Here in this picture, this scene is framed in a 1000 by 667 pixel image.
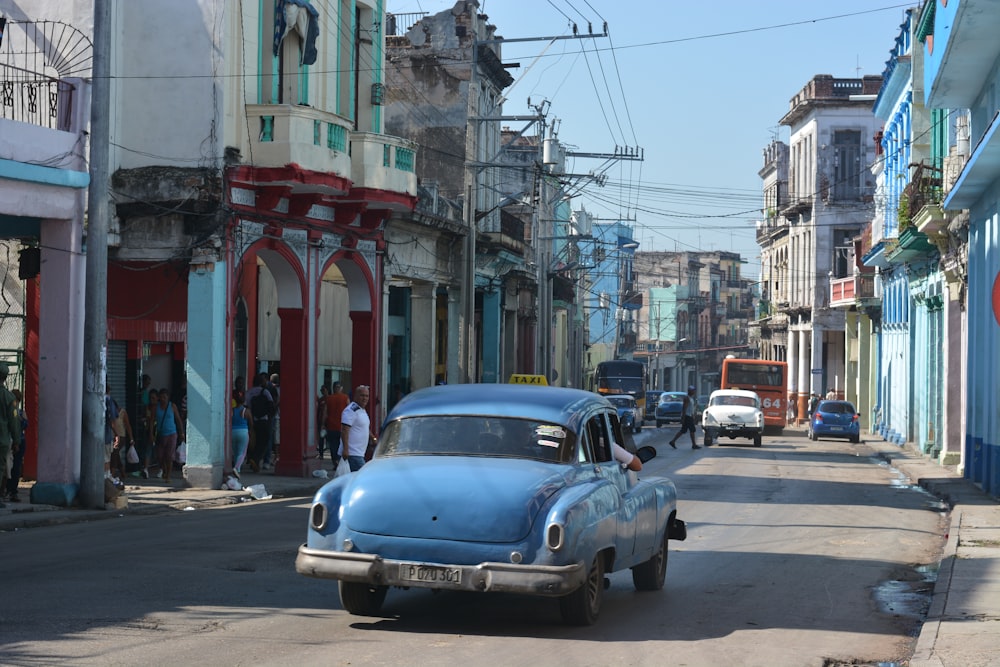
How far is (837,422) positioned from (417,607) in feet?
140

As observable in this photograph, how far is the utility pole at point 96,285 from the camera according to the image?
61.6 feet

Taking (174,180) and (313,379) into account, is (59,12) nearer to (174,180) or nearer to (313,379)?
(174,180)

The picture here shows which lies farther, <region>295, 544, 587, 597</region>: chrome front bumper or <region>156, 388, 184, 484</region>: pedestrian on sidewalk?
<region>156, 388, 184, 484</region>: pedestrian on sidewalk

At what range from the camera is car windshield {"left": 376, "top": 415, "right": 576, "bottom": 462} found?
10469 millimetres

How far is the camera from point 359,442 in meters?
19.5

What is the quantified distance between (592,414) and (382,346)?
807 inches

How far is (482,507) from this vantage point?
9.52m

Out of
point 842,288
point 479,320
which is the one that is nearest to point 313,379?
point 479,320

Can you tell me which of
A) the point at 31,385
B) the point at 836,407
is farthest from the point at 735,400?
the point at 31,385

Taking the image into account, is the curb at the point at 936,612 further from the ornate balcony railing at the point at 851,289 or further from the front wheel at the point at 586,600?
the ornate balcony railing at the point at 851,289

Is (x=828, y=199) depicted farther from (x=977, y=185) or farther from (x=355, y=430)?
(x=355, y=430)

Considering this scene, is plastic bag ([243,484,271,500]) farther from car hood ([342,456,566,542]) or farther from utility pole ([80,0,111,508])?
car hood ([342,456,566,542])

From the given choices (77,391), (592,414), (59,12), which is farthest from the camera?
(59,12)

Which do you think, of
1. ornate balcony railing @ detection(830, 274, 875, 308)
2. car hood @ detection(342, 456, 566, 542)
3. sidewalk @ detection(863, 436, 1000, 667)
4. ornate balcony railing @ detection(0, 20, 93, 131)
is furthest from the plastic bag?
ornate balcony railing @ detection(830, 274, 875, 308)
